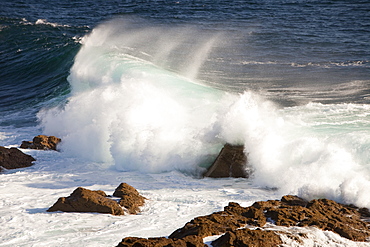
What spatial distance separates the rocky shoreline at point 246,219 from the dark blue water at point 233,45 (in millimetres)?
6922

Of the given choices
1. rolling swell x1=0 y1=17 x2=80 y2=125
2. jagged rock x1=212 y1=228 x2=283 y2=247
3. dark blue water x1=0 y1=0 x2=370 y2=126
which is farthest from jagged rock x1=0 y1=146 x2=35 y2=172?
jagged rock x1=212 y1=228 x2=283 y2=247

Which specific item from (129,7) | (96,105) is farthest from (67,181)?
(129,7)

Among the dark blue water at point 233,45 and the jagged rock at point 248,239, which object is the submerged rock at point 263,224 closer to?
the jagged rock at point 248,239

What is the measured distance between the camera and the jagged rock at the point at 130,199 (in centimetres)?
751

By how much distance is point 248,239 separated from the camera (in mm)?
A: 5566

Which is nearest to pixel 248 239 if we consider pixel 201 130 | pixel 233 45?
pixel 201 130

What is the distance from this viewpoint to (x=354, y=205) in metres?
7.37

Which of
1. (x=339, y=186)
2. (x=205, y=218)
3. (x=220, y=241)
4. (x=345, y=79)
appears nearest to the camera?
(x=220, y=241)

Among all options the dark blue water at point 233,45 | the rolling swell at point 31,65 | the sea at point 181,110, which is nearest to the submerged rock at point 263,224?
the sea at point 181,110

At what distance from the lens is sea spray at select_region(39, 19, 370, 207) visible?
8609 mm

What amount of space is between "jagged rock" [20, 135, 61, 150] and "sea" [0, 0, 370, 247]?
0.23 meters

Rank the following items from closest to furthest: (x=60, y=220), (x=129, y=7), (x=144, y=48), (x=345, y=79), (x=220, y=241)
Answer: (x=220, y=241)
(x=60, y=220)
(x=345, y=79)
(x=144, y=48)
(x=129, y=7)

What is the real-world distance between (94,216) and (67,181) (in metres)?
2.58

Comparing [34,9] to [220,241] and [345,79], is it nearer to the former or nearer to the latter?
[345,79]
